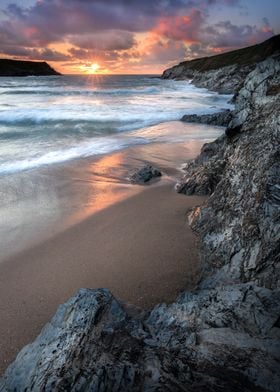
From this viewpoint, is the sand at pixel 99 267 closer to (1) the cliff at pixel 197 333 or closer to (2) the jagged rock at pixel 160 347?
(1) the cliff at pixel 197 333

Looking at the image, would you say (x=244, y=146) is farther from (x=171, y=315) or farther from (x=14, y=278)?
(x=14, y=278)

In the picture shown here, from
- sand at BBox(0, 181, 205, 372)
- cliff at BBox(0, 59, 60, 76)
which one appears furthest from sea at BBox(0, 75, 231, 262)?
cliff at BBox(0, 59, 60, 76)

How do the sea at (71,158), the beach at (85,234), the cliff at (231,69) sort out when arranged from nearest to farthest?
1. the beach at (85,234)
2. the sea at (71,158)
3. the cliff at (231,69)

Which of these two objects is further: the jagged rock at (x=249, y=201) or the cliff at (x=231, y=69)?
the cliff at (x=231, y=69)

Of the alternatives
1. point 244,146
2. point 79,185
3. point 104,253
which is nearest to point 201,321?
point 104,253

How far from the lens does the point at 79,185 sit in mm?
7090

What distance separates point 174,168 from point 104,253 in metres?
4.61

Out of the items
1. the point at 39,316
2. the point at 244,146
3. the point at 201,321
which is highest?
the point at 244,146

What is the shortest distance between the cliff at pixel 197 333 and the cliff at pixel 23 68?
150 m

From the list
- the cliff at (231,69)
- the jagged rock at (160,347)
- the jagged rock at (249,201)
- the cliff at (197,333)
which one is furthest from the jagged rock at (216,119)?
the cliff at (231,69)

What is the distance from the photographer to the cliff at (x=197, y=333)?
6.08 feet

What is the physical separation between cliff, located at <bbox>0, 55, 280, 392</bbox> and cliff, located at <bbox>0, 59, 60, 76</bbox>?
149558mm

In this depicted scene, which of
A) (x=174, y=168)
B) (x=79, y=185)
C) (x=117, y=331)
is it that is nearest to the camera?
(x=117, y=331)

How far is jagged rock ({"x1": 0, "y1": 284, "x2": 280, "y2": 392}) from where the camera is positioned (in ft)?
6.01
